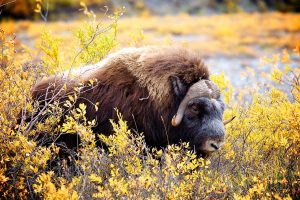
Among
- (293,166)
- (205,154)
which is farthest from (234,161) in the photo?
(293,166)

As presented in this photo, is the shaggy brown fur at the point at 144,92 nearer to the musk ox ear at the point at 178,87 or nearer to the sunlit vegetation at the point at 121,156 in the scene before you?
the musk ox ear at the point at 178,87

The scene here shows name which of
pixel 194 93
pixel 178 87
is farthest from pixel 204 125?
pixel 178 87

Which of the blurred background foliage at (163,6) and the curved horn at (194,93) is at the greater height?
the curved horn at (194,93)

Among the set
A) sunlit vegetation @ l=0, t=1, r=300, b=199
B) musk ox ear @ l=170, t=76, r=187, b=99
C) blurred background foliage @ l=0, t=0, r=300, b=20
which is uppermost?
musk ox ear @ l=170, t=76, r=187, b=99

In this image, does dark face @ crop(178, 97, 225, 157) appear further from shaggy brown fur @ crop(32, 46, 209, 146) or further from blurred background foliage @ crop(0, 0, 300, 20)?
blurred background foliage @ crop(0, 0, 300, 20)

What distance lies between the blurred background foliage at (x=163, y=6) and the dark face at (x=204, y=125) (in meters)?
21.6

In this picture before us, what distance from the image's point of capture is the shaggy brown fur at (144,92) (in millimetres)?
4152

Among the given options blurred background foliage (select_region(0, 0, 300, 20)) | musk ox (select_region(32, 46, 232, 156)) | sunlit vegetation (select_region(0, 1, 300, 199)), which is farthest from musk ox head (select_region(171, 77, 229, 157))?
blurred background foliage (select_region(0, 0, 300, 20))

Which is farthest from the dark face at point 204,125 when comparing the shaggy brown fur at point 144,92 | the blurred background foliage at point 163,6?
the blurred background foliage at point 163,6

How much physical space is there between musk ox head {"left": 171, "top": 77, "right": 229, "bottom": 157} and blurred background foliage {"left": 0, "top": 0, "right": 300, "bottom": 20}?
21554 mm

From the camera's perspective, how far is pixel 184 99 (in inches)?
162

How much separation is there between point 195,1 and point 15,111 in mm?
28813

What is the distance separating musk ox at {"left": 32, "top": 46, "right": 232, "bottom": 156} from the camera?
4102mm

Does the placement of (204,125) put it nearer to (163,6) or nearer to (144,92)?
(144,92)
